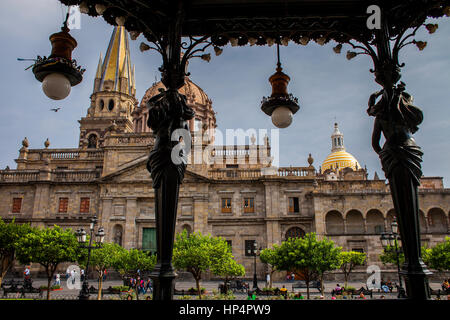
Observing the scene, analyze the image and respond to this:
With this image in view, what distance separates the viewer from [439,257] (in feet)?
66.5

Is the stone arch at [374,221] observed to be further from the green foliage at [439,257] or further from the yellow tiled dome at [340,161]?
the yellow tiled dome at [340,161]

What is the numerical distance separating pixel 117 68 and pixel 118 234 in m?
24.9

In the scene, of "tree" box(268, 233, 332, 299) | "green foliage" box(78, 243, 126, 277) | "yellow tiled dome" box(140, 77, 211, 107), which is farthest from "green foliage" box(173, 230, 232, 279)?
"yellow tiled dome" box(140, 77, 211, 107)

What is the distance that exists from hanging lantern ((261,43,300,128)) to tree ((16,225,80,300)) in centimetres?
1785

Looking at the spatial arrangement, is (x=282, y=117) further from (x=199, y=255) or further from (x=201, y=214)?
(x=201, y=214)

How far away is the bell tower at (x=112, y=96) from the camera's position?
142ft

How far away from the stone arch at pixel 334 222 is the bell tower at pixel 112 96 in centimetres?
2531

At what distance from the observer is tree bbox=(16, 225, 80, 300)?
18906mm

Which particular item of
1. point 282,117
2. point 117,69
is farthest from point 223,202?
point 282,117

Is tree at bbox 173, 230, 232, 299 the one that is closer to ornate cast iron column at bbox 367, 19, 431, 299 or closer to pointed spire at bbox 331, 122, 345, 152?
ornate cast iron column at bbox 367, 19, 431, 299

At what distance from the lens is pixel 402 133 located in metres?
3.62

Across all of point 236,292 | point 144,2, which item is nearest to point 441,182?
point 236,292

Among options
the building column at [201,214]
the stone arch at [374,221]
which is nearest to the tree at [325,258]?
the stone arch at [374,221]
